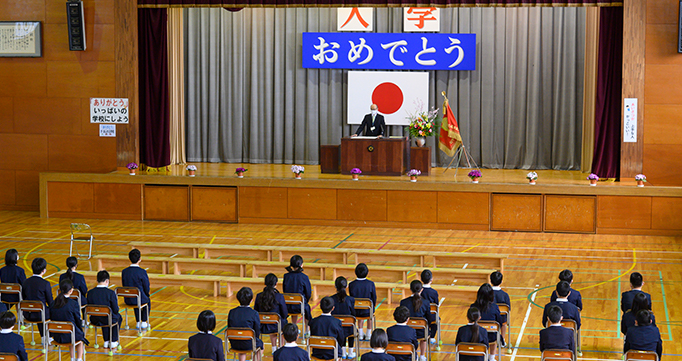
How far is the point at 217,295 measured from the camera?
9.73 metres

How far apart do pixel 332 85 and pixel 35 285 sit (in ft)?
42.3

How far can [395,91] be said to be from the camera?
19172 millimetres

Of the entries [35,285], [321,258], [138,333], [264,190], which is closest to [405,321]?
[138,333]

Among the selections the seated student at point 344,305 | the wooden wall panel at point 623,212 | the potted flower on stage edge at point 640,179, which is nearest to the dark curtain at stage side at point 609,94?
the potted flower on stage edge at point 640,179

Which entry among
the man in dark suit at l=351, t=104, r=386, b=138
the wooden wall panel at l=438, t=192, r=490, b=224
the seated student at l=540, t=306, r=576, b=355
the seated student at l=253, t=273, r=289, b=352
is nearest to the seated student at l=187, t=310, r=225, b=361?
the seated student at l=253, t=273, r=289, b=352

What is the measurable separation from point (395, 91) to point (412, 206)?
5364 millimetres

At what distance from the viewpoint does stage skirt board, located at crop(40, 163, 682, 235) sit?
45.5ft

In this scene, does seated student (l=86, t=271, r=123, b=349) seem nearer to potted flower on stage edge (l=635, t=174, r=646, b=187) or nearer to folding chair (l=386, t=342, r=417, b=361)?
folding chair (l=386, t=342, r=417, b=361)

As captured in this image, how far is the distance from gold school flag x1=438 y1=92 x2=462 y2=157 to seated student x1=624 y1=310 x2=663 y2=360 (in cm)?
1023

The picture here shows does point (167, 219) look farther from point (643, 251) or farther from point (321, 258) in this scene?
point (643, 251)

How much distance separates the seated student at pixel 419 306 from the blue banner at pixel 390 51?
1249 cm

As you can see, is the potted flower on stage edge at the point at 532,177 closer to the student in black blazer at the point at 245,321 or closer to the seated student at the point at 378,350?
the student in black blazer at the point at 245,321

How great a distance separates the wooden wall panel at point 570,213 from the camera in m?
14.0

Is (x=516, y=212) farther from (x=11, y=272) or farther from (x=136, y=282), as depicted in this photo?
(x=11, y=272)
